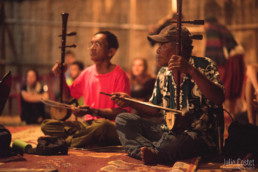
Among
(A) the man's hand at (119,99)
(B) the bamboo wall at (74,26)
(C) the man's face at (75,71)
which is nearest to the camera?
(A) the man's hand at (119,99)

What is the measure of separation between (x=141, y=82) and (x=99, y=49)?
8.88 ft

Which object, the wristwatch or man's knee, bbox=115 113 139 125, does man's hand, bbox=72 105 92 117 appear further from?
man's knee, bbox=115 113 139 125

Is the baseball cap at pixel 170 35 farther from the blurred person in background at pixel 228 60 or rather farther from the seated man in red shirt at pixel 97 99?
the blurred person in background at pixel 228 60

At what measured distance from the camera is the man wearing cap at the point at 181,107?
2.85 metres

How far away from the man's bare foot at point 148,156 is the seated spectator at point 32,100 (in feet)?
14.9

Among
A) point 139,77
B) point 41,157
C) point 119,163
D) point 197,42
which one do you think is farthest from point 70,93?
point 197,42

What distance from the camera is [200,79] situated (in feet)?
9.07

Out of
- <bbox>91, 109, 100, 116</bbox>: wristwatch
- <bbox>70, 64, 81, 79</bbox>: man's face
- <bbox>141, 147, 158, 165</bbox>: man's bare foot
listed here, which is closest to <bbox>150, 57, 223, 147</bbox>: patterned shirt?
<bbox>141, 147, 158, 165</bbox>: man's bare foot

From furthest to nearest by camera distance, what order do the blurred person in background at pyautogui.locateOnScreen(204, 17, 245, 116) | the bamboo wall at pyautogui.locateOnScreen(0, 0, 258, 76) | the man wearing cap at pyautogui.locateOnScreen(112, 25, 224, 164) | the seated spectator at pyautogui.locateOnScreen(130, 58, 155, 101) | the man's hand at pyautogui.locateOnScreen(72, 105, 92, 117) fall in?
the bamboo wall at pyautogui.locateOnScreen(0, 0, 258, 76) < the blurred person in background at pyautogui.locateOnScreen(204, 17, 245, 116) < the seated spectator at pyautogui.locateOnScreen(130, 58, 155, 101) < the man's hand at pyautogui.locateOnScreen(72, 105, 92, 117) < the man wearing cap at pyautogui.locateOnScreen(112, 25, 224, 164)

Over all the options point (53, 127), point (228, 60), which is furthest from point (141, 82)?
point (53, 127)

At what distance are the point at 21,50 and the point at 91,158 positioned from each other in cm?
723

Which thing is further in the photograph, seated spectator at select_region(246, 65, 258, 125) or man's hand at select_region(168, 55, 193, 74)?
seated spectator at select_region(246, 65, 258, 125)

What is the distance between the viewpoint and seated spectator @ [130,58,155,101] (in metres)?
6.31

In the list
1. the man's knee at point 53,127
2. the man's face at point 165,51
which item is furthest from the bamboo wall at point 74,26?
the man's face at point 165,51
